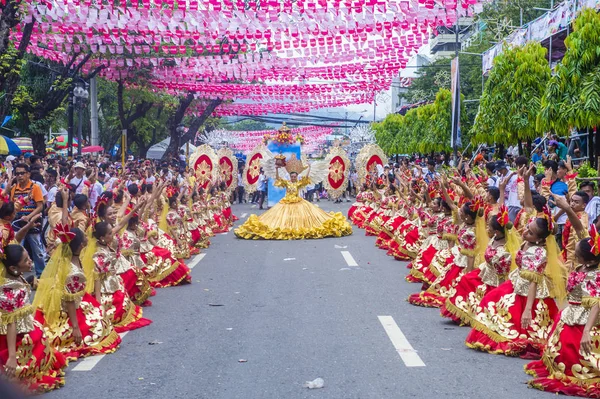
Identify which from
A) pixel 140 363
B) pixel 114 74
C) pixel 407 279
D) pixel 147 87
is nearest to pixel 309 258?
pixel 407 279

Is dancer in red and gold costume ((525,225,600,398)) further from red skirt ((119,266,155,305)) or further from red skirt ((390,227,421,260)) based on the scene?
red skirt ((390,227,421,260))

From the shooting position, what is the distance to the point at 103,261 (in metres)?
7.84

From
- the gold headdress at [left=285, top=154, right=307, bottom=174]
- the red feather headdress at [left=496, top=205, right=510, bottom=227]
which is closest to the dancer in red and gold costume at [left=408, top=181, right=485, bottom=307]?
the red feather headdress at [left=496, top=205, right=510, bottom=227]

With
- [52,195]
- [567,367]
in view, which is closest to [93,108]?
[52,195]

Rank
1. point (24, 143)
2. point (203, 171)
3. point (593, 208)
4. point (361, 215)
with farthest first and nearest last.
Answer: point (24, 143), point (203, 171), point (361, 215), point (593, 208)

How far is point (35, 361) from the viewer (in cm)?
597

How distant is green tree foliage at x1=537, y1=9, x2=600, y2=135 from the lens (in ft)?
41.8

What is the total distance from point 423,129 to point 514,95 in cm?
1376

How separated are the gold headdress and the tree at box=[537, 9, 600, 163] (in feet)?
28.1

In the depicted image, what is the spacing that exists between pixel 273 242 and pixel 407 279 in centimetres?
730

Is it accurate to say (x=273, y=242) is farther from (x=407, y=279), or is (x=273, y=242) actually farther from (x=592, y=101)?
(x=592, y=101)

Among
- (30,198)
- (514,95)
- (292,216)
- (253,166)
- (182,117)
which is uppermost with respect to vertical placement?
(182,117)

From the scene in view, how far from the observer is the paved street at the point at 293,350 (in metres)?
6.11

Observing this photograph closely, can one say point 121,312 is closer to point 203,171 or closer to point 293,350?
point 293,350
